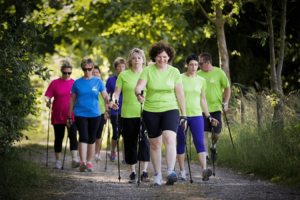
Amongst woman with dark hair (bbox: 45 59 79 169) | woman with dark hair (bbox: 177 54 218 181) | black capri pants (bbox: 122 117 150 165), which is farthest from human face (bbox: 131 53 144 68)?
woman with dark hair (bbox: 45 59 79 169)

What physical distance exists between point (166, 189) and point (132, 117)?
5.50ft

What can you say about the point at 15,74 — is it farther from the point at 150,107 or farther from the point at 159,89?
the point at 159,89

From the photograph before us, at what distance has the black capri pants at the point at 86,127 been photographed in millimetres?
9828

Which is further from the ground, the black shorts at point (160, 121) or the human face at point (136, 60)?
the human face at point (136, 60)

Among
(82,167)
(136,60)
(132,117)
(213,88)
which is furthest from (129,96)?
(213,88)

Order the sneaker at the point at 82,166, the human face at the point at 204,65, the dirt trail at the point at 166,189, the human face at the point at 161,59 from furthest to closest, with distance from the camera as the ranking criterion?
1. the human face at the point at 204,65
2. the sneaker at the point at 82,166
3. the human face at the point at 161,59
4. the dirt trail at the point at 166,189

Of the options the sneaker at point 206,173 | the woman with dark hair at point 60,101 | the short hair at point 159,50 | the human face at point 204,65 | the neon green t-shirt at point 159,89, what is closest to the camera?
the neon green t-shirt at point 159,89

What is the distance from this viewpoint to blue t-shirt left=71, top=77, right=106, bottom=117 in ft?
32.3

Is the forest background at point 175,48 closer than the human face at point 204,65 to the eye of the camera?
Yes

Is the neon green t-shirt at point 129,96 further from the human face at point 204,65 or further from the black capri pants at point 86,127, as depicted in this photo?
the human face at point 204,65

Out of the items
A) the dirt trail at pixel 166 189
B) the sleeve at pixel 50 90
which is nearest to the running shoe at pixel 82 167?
the dirt trail at pixel 166 189

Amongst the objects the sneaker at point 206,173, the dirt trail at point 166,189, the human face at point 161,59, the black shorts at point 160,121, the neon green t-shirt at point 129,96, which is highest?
the human face at point 161,59

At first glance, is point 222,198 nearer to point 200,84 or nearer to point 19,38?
point 200,84

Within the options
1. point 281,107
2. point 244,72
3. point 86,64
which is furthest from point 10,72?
point 244,72
